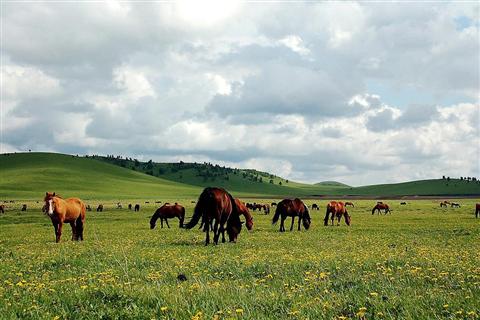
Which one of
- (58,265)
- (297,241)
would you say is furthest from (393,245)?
(58,265)


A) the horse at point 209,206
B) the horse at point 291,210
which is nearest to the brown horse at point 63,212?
the horse at point 209,206

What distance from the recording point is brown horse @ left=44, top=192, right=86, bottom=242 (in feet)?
86.7

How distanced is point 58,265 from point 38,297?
6231 mm

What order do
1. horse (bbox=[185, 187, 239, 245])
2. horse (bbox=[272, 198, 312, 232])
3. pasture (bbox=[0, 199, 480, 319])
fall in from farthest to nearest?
horse (bbox=[272, 198, 312, 232]), horse (bbox=[185, 187, 239, 245]), pasture (bbox=[0, 199, 480, 319])

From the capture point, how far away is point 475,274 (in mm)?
12109

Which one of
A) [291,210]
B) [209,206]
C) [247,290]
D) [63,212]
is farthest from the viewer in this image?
[291,210]

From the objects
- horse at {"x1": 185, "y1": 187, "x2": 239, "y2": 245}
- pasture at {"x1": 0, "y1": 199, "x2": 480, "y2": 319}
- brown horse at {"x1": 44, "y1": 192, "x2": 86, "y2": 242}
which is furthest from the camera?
brown horse at {"x1": 44, "y1": 192, "x2": 86, "y2": 242}

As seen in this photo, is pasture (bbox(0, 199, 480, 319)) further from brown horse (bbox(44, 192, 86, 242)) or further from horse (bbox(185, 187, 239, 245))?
brown horse (bbox(44, 192, 86, 242))

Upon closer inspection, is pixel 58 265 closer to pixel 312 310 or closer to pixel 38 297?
pixel 38 297

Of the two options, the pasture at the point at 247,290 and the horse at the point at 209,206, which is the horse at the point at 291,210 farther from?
the pasture at the point at 247,290

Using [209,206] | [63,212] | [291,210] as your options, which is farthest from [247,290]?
[291,210]

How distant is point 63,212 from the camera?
2752cm

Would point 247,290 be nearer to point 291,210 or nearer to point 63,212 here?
point 63,212

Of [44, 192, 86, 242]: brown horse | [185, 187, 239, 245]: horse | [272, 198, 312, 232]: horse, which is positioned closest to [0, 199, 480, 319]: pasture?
[185, 187, 239, 245]: horse
